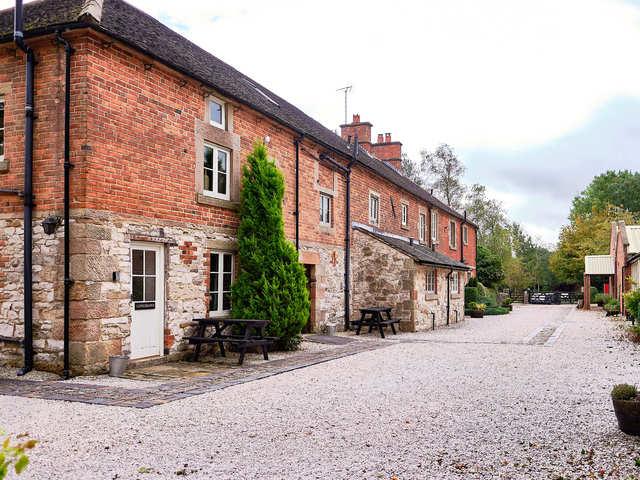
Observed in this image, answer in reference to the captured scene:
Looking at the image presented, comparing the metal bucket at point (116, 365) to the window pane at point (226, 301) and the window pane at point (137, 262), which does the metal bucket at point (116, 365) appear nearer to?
the window pane at point (137, 262)

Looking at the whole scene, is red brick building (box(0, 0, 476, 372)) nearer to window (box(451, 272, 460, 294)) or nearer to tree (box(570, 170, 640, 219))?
window (box(451, 272, 460, 294))

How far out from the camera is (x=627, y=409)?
19.3ft

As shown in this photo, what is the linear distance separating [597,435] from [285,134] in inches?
438

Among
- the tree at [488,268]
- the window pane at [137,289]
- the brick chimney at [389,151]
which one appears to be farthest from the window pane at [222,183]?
the tree at [488,268]

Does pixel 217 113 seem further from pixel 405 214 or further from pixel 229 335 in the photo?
pixel 405 214

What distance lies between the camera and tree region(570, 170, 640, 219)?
201 ft

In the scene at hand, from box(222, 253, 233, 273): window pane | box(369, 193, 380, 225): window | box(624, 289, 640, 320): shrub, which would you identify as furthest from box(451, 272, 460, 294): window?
box(222, 253, 233, 273): window pane

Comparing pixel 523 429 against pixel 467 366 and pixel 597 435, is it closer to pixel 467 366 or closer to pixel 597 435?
pixel 597 435

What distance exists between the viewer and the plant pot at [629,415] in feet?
19.2

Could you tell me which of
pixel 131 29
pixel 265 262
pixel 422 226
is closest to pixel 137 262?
pixel 265 262

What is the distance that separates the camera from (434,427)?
6449 mm

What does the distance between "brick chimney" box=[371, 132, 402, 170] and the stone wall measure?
14.3m

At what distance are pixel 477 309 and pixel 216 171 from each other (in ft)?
65.4

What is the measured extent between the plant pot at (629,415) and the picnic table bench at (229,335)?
21.1 feet
